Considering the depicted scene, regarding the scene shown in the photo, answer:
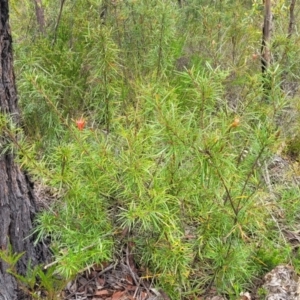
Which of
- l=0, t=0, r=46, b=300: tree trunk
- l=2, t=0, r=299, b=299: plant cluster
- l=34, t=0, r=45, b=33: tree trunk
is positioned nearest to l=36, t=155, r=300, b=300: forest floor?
l=2, t=0, r=299, b=299: plant cluster

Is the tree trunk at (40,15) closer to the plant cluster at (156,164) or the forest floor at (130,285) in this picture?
the plant cluster at (156,164)

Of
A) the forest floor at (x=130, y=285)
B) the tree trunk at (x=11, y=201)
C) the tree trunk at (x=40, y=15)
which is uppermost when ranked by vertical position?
the tree trunk at (x=40, y=15)

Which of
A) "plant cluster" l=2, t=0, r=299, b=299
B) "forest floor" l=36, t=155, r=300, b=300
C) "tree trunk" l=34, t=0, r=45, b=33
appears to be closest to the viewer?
"plant cluster" l=2, t=0, r=299, b=299

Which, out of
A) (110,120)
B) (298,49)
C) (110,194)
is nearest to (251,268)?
(110,194)

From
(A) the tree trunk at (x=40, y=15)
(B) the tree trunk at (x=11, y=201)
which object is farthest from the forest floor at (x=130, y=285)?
(A) the tree trunk at (x=40, y=15)

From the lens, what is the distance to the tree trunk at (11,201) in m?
1.89

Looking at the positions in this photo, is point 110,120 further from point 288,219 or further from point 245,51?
point 245,51

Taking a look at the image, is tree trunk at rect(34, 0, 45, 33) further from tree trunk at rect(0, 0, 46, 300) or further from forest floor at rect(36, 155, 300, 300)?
forest floor at rect(36, 155, 300, 300)

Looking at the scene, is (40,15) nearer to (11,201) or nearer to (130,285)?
(11,201)

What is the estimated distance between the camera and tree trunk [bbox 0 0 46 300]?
189cm

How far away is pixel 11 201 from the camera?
6.78 ft

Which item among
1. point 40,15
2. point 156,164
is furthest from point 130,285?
point 40,15

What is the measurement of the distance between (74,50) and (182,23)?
1.22m

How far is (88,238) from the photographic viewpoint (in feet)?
6.63
